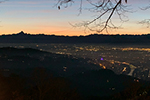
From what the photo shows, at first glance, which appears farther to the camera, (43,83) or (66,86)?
(66,86)

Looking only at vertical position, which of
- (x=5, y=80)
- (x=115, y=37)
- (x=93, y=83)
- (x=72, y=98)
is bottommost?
(x=93, y=83)

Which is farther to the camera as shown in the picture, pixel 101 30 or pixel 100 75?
pixel 100 75

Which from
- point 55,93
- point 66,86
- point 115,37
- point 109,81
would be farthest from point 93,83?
point 115,37

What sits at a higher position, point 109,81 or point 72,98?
point 72,98

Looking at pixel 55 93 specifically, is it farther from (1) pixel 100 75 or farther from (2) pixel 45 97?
(1) pixel 100 75

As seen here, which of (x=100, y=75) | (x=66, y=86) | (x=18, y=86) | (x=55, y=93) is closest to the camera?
(x=55, y=93)

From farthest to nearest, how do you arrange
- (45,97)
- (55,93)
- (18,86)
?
(18,86)
(55,93)
(45,97)

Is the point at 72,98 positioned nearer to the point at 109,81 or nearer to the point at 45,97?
the point at 45,97

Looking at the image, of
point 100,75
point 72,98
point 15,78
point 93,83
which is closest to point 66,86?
point 72,98

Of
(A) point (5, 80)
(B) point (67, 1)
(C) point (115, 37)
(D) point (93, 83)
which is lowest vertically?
(D) point (93, 83)
